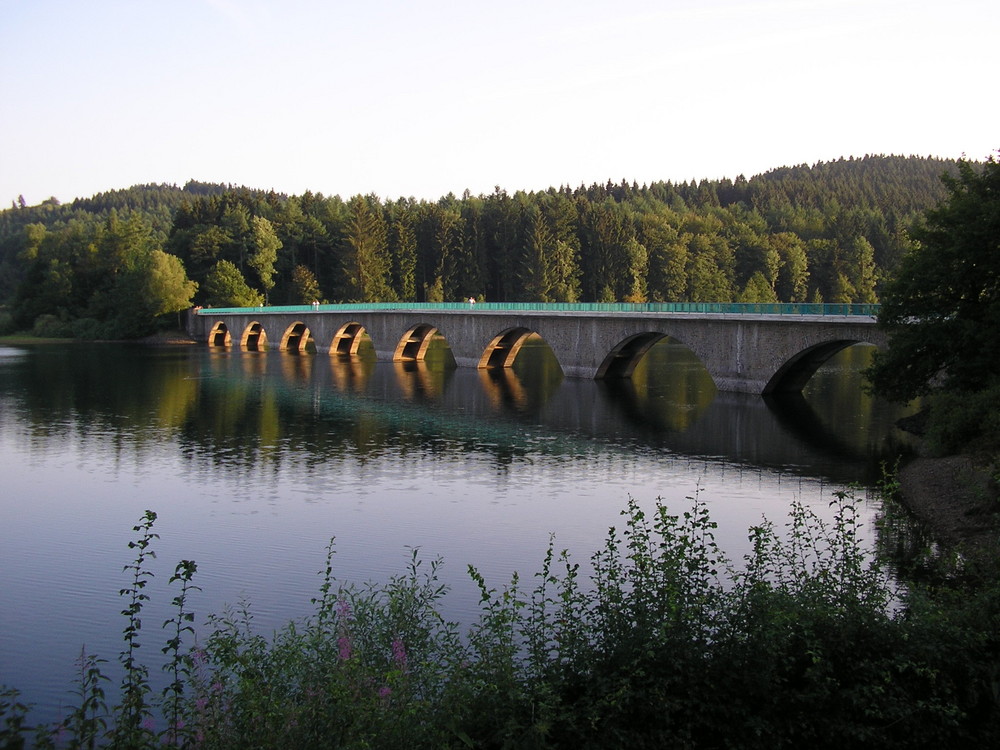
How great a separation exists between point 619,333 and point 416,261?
6924 centimetres

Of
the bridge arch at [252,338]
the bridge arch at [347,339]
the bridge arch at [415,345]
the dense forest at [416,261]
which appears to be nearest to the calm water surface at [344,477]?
the bridge arch at [415,345]

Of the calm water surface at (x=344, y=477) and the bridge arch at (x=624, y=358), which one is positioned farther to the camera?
the bridge arch at (x=624, y=358)

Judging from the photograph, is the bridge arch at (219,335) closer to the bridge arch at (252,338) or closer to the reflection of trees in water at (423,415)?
the bridge arch at (252,338)

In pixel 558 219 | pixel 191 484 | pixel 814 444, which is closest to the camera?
pixel 191 484

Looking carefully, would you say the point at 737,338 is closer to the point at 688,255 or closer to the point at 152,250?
the point at 688,255

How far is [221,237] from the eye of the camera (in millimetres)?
116125

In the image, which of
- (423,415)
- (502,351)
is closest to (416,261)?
(502,351)

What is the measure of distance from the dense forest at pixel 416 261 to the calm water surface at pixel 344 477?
55.2 metres

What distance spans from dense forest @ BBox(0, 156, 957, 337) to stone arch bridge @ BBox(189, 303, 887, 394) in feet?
94.3

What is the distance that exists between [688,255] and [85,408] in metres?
84.9

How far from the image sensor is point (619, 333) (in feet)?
179

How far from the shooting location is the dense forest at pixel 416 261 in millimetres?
110750

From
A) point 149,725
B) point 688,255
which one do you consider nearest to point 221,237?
point 688,255

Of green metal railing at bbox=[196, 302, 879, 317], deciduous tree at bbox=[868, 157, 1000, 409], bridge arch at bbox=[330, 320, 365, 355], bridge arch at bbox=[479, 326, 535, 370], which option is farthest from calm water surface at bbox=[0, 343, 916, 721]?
bridge arch at bbox=[330, 320, 365, 355]
